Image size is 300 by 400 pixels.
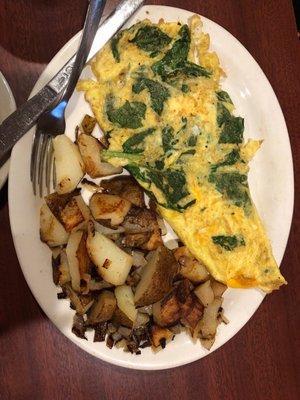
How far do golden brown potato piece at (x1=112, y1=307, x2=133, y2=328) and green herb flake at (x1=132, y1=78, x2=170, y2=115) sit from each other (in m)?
0.62

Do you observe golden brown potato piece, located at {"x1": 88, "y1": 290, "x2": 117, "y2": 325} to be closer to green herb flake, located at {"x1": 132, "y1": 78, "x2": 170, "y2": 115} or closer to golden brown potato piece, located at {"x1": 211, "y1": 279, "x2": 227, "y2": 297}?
golden brown potato piece, located at {"x1": 211, "y1": 279, "x2": 227, "y2": 297}

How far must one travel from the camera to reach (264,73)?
1.88 m

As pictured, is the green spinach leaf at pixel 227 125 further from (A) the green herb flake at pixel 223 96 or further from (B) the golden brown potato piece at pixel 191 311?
(B) the golden brown potato piece at pixel 191 311

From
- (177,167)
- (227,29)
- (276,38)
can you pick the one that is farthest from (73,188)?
(276,38)

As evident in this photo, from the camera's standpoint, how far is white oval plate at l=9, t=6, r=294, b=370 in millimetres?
1594

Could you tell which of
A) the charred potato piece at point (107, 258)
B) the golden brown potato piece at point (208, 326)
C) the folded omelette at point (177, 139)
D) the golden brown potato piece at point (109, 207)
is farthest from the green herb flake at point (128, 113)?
the golden brown potato piece at point (208, 326)

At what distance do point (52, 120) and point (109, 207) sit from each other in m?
0.31

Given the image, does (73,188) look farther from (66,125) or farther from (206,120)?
(206,120)

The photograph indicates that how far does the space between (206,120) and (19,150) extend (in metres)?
0.57

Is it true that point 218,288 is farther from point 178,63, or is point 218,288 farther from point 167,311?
point 178,63

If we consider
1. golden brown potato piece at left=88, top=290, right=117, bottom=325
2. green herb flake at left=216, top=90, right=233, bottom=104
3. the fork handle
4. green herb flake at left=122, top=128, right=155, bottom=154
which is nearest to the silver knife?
the fork handle

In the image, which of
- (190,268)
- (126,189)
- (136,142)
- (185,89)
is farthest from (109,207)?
(185,89)

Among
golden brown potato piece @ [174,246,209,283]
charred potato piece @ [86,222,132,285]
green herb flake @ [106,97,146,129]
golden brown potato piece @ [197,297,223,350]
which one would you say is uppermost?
green herb flake @ [106,97,146,129]

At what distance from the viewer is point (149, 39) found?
5.44ft
